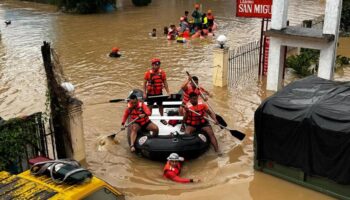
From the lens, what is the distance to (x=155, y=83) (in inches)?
480

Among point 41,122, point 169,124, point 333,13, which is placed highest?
point 333,13

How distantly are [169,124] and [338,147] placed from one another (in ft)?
14.0

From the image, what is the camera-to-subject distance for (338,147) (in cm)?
779

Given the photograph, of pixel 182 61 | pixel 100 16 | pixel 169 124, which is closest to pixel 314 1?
pixel 100 16

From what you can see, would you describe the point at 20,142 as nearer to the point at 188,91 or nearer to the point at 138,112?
the point at 138,112

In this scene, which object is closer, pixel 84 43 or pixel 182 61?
pixel 182 61

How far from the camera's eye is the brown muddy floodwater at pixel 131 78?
8.93 metres

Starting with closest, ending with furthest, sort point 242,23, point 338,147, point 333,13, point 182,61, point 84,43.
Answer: point 338,147, point 333,13, point 182,61, point 84,43, point 242,23

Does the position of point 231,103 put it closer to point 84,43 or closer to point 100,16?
point 84,43

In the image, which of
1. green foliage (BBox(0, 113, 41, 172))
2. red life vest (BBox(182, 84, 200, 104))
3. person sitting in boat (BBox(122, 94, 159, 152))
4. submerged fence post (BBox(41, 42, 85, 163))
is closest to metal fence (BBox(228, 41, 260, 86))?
red life vest (BBox(182, 84, 200, 104))

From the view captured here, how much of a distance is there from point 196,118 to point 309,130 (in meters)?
2.82

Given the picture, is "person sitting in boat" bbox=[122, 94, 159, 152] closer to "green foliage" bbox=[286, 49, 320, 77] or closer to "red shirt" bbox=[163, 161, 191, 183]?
"red shirt" bbox=[163, 161, 191, 183]

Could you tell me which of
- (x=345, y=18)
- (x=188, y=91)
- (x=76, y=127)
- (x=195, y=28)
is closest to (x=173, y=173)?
(x=76, y=127)

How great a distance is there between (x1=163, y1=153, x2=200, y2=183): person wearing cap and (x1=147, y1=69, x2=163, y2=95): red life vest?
365cm
